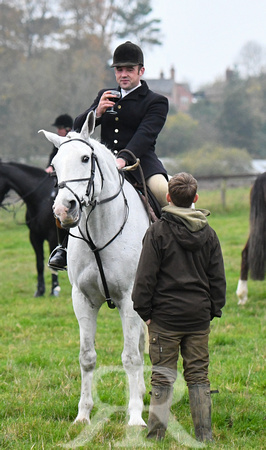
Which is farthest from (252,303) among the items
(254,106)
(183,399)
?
(254,106)

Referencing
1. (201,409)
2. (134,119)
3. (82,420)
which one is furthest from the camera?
(134,119)

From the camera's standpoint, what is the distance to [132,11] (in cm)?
4575

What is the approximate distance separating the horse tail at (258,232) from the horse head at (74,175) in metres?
5.71

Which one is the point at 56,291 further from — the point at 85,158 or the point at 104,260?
the point at 85,158

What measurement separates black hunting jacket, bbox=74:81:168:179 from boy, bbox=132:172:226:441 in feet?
4.09

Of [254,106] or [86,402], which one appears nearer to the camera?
[86,402]

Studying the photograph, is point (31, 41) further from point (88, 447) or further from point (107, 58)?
point (88, 447)

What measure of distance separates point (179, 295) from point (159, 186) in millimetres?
1646

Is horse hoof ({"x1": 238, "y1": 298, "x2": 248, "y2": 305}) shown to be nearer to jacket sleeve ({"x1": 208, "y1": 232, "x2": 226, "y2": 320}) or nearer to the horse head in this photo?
jacket sleeve ({"x1": 208, "y1": 232, "x2": 226, "y2": 320})

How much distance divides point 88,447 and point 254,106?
54052 mm

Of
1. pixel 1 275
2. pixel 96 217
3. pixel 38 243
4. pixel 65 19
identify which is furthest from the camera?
pixel 65 19

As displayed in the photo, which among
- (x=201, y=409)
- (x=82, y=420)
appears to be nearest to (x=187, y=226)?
(x=201, y=409)

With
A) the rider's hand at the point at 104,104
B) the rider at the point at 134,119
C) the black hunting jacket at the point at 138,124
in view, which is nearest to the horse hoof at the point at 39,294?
the rider at the point at 134,119

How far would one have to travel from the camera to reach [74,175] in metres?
4.38
